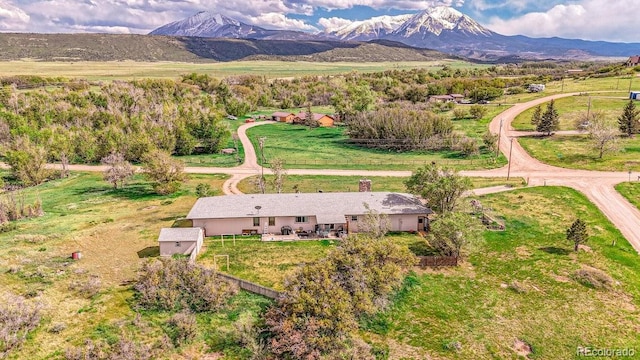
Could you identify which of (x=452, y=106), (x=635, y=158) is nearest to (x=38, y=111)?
(x=452, y=106)

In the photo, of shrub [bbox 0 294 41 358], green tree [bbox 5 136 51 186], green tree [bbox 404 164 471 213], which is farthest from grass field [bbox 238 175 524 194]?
green tree [bbox 5 136 51 186]

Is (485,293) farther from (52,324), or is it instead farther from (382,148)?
(382,148)

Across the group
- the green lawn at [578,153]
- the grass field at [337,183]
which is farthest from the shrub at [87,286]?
the green lawn at [578,153]

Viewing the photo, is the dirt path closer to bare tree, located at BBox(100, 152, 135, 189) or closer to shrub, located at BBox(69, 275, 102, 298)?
bare tree, located at BBox(100, 152, 135, 189)

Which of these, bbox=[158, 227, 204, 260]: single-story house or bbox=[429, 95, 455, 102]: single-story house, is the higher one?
bbox=[429, 95, 455, 102]: single-story house

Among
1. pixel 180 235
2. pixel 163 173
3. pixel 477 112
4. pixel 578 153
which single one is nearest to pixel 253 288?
pixel 180 235

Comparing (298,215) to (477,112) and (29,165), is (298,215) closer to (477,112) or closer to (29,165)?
(29,165)
